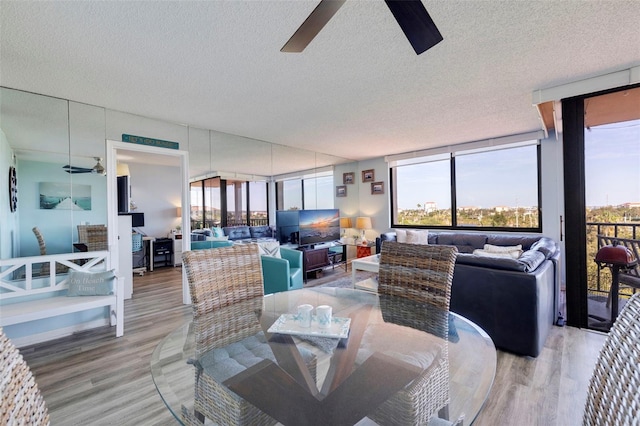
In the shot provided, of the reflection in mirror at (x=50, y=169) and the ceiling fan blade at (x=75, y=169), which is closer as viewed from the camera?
the reflection in mirror at (x=50, y=169)

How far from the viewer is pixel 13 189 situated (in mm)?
2738

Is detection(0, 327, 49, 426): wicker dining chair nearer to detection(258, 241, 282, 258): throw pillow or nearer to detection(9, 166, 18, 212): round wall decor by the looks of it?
detection(9, 166, 18, 212): round wall decor

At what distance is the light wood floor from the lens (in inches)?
65.6

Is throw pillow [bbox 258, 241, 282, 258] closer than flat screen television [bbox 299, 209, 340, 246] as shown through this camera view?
Yes

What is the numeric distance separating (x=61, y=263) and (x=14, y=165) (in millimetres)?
1092

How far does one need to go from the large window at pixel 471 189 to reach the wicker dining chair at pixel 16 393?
575 centimetres

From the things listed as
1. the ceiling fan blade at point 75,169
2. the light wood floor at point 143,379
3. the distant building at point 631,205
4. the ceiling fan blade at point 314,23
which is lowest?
the light wood floor at point 143,379

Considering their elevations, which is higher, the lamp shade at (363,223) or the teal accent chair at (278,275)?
the lamp shade at (363,223)

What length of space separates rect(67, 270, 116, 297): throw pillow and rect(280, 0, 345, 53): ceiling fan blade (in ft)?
9.64

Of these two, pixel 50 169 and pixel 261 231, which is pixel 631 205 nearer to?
pixel 261 231

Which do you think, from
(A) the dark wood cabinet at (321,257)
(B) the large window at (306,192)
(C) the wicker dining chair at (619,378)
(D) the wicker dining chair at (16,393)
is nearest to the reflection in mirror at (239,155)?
(B) the large window at (306,192)

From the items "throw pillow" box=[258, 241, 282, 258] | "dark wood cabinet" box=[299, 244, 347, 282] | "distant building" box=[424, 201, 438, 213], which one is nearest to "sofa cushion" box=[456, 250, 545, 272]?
"throw pillow" box=[258, 241, 282, 258]

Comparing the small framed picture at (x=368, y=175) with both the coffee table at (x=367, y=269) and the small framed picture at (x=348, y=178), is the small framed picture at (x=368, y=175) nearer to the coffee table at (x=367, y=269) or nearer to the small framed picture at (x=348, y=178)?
the small framed picture at (x=348, y=178)

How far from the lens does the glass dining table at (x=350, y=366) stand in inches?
36.3
